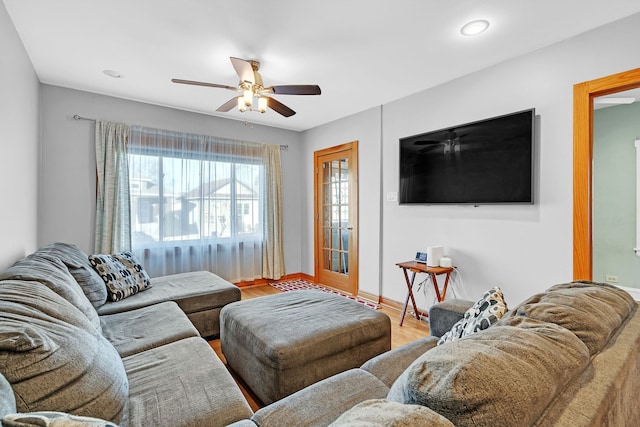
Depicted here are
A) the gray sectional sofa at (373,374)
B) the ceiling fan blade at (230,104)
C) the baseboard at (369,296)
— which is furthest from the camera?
the baseboard at (369,296)

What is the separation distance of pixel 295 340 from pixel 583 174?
7.74 ft

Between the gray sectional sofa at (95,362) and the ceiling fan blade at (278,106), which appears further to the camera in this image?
the ceiling fan blade at (278,106)

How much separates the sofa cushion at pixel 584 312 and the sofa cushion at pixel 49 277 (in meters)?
2.02

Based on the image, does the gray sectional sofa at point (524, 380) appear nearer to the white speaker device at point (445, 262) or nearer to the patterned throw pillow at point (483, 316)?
the patterned throw pillow at point (483, 316)

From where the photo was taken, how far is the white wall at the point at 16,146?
1.92 m

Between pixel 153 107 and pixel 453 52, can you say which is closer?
pixel 453 52

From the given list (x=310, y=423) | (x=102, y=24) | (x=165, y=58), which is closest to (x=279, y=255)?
(x=165, y=58)

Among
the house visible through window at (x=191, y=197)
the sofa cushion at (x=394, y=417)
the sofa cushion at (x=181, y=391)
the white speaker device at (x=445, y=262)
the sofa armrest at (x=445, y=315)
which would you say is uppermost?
the house visible through window at (x=191, y=197)

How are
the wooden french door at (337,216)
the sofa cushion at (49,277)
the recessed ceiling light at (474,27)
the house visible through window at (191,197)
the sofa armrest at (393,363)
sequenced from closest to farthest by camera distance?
1. the sofa armrest at (393,363)
2. the sofa cushion at (49,277)
3. the recessed ceiling light at (474,27)
4. the house visible through window at (191,197)
5. the wooden french door at (337,216)

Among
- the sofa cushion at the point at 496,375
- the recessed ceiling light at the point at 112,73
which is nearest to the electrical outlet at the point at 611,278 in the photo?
the sofa cushion at the point at 496,375

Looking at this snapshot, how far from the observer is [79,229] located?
3385 millimetres

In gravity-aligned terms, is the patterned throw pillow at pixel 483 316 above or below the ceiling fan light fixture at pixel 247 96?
below

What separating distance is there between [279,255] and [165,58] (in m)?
3.06

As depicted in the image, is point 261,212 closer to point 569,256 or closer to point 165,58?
point 165,58
